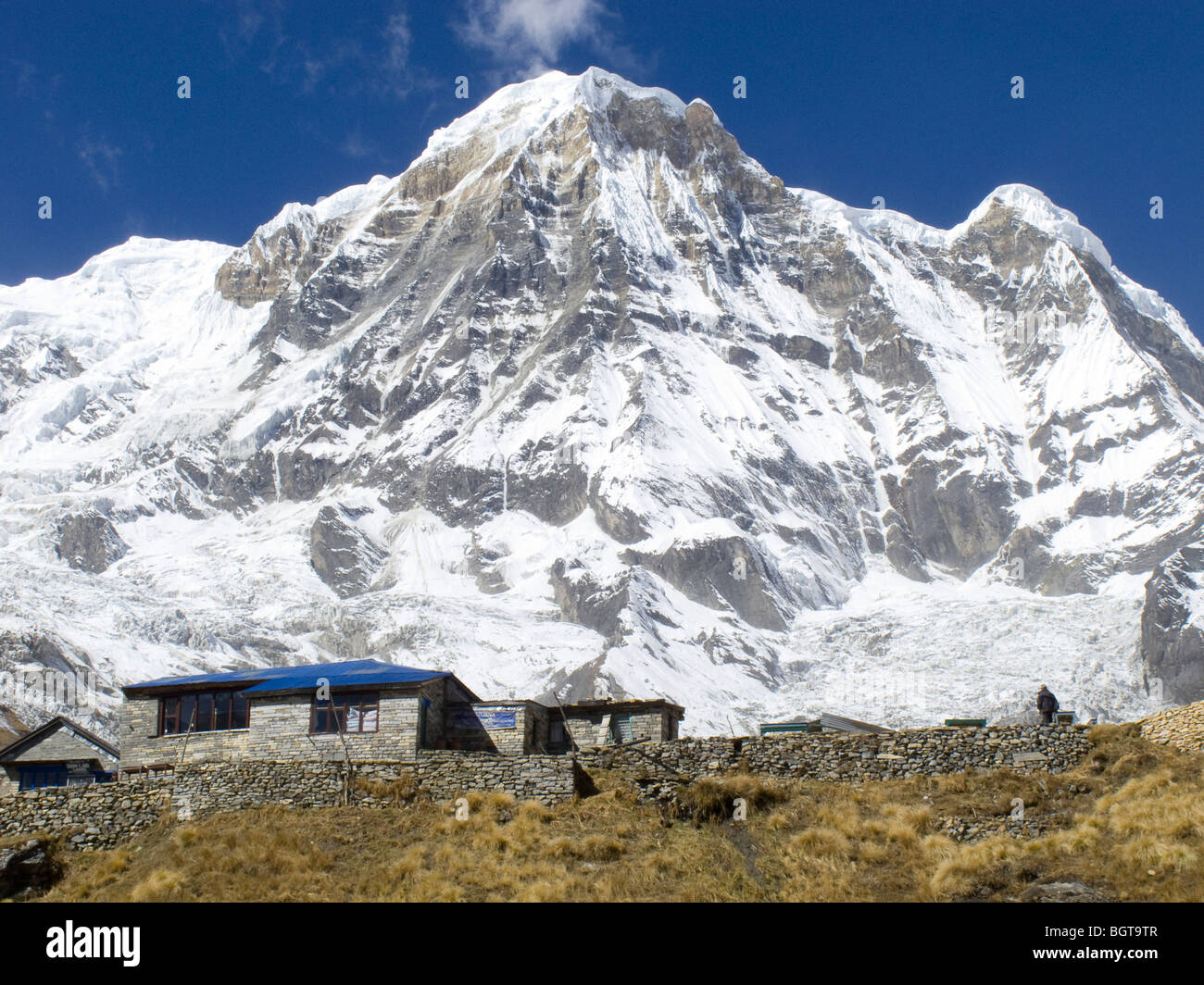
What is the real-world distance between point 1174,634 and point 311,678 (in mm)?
166134

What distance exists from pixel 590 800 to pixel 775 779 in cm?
571

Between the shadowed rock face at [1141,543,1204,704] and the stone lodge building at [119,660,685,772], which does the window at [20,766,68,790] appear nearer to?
the stone lodge building at [119,660,685,772]

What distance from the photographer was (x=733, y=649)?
190 metres

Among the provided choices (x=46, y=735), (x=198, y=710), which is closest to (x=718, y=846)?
(x=198, y=710)

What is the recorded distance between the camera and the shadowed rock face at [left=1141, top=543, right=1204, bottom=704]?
176 m

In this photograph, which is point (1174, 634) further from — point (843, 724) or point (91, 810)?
point (91, 810)

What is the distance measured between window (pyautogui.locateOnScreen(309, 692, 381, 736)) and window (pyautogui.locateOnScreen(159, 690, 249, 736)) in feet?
12.0

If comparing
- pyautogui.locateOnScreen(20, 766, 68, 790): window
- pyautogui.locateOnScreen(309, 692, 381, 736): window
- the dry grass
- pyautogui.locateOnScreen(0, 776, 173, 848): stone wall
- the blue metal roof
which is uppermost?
the blue metal roof

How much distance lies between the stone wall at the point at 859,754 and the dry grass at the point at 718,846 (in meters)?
0.85

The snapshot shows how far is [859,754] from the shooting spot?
127 feet

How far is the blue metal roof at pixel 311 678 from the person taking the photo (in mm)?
44719

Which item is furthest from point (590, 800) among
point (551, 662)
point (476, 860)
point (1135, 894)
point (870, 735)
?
point (551, 662)

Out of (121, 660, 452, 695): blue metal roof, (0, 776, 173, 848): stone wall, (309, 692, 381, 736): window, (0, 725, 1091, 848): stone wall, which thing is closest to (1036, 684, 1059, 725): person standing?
(0, 725, 1091, 848): stone wall
